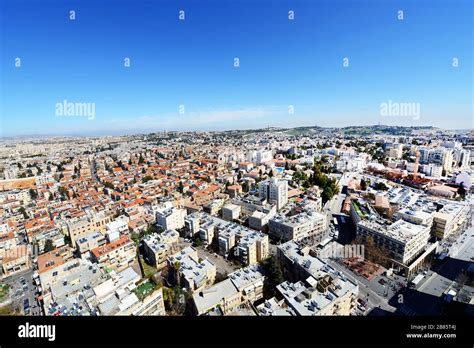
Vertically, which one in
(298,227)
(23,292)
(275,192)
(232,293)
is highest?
(275,192)

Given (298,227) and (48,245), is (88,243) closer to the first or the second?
(48,245)

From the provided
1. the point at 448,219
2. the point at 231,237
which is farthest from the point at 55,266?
the point at 448,219

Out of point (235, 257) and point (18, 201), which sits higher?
point (18, 201)

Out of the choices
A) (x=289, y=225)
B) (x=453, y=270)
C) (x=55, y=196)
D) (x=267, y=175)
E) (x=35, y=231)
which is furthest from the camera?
(x=267, y=175)

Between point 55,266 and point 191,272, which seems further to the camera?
point 55,266

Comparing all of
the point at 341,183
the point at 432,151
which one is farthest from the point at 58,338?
the point at 432,151

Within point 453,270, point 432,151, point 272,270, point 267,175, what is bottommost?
point 453,270

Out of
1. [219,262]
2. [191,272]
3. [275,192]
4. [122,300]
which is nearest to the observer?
[122,300]

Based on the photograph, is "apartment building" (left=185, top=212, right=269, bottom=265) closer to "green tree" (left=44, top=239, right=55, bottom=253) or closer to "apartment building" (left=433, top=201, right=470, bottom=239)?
"green tree" (left=44, top=239, right=55, bottom=253)

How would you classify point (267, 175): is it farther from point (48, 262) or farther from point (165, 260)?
point (48, 262)

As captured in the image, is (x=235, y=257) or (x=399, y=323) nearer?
(x=399, y=323)

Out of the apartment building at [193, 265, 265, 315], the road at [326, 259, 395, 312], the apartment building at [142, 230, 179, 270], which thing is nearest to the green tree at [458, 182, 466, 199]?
the road at [326, 259, 395, 312]
